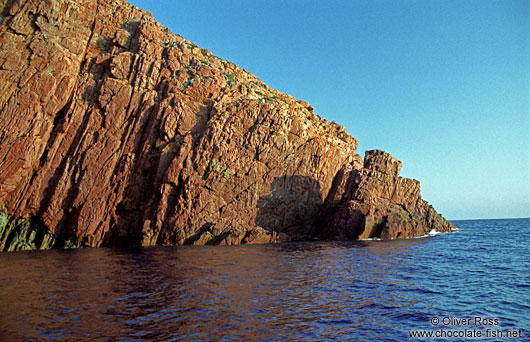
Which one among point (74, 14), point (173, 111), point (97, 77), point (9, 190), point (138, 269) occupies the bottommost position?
point (138, 269)

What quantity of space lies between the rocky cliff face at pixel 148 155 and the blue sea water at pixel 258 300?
72.0 feet

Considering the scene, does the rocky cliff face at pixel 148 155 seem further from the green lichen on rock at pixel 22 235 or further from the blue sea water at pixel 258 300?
the blue sea water at pixel 258 300

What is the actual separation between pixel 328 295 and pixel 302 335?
628cm

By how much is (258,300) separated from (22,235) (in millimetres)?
44652

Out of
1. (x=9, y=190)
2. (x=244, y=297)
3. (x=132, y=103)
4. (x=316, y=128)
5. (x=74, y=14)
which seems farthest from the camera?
(x=316, y=128)

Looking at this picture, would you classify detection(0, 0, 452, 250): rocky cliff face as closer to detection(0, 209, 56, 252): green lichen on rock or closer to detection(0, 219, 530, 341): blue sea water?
detection(0, 209, 56, 252): green lichen on rock

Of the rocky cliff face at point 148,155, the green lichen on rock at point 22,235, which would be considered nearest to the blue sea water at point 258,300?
the green lichen on rock at point 22,235

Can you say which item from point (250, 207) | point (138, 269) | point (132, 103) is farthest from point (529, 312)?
point (132, 103)

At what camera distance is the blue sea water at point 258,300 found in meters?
12.9

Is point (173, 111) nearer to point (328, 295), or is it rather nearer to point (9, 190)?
point (9, 190)

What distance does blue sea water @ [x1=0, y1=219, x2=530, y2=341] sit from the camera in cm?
1285

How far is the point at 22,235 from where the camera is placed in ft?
152

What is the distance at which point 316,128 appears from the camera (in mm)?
70250

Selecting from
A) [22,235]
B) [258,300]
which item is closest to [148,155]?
[22,235]
